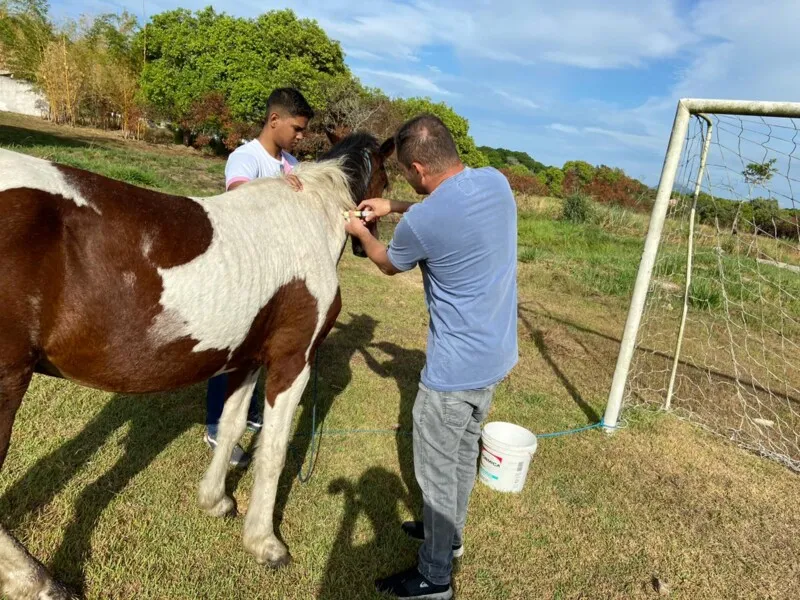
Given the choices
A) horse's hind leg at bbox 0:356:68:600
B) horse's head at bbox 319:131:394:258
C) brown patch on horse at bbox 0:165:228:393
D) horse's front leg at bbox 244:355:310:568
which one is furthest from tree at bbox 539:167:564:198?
horse's hind leg at bbox 0:356:68:600

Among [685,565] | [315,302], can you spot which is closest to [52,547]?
[315,302]

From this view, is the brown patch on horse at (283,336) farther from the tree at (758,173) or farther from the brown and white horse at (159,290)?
the tree at (758,173)

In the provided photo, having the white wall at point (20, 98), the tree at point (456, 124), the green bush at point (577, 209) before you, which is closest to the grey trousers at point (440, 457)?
the green bush at point (577, 209)

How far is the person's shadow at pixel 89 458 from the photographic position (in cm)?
245

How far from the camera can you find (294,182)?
264 cm

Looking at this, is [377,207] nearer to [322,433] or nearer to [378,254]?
[378,254]

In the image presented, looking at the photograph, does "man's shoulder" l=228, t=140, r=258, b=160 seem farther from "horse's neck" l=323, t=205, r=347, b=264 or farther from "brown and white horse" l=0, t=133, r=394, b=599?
"horse's neck" l=323, t=205, r=347, b=264

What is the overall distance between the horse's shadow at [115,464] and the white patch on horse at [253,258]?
1321 mm

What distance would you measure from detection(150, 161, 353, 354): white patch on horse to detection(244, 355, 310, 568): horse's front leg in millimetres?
288

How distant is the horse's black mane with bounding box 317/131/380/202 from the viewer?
9.45 ft

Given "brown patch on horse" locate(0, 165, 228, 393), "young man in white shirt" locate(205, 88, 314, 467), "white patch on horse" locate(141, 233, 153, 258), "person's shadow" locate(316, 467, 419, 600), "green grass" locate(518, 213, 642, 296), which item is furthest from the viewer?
"green grass" locate(518, 213, 642, 296)

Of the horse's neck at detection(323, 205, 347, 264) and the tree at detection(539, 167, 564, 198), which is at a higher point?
the tree at detection(539, 167, 564, 198)

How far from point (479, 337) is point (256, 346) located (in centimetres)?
112

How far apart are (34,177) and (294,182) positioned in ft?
3.89
